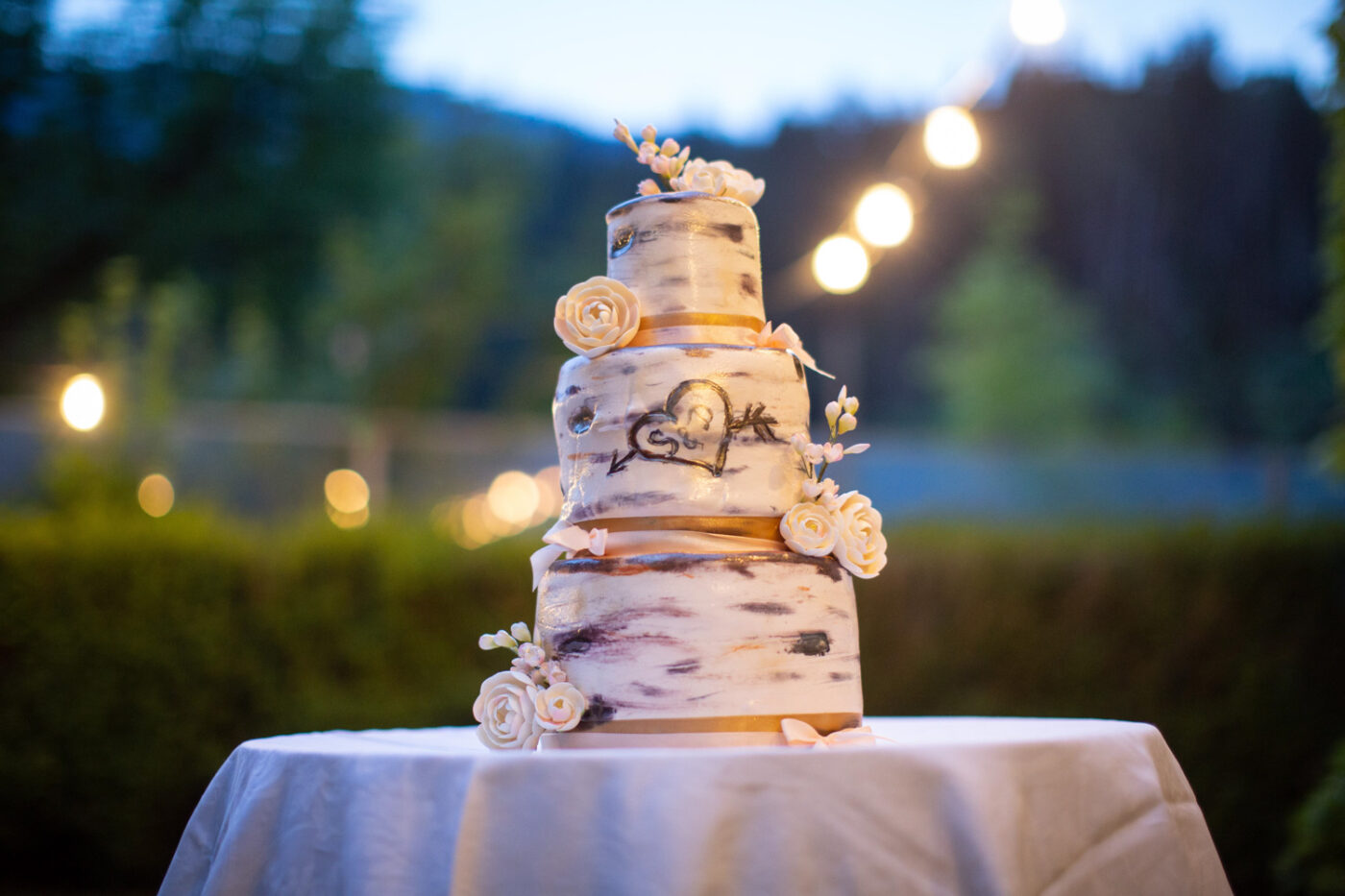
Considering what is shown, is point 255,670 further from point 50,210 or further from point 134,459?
point 50,210

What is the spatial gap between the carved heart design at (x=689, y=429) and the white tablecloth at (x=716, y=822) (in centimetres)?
75

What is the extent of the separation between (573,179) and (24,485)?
1274 inches

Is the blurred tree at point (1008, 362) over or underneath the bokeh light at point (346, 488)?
over

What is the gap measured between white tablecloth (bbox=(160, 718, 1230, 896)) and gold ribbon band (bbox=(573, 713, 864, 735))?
40 centimetres

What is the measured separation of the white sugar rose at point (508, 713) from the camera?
2.34 m

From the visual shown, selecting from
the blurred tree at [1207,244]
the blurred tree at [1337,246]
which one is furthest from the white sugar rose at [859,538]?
the blurred tree at [1207,244]

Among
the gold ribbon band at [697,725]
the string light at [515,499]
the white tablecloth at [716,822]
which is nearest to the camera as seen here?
the white tablecloth at [716,822]

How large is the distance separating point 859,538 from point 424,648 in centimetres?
494

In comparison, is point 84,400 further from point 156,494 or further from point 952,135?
point 952,135

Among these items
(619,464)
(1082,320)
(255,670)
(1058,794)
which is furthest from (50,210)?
(1082,320)

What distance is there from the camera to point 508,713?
2383mm

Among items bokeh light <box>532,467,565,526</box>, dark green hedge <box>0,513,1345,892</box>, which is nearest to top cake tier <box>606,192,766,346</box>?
dark green hedge <box>0,513,1345,892</box>

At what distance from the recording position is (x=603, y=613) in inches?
91.8

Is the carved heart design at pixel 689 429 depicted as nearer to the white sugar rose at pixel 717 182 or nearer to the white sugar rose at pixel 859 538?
the white sugar rose at pixel 859 538
